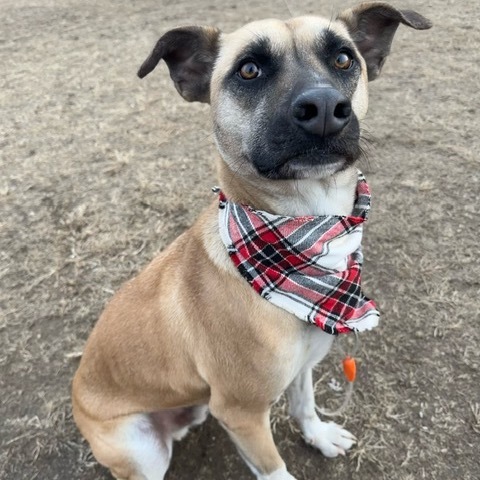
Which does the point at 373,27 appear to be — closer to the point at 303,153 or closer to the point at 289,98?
the point at 289,98

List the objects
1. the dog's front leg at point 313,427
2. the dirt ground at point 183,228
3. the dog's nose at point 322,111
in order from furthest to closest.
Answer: the dirt ground at point 183,228
the dog's front leg at point 313,427
the dog's nose at point 322,111

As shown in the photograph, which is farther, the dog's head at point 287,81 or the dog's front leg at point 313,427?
the dog's front leg at point 313,427

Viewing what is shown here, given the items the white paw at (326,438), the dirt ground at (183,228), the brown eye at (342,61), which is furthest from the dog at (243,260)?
the dirt ground at (183,228)

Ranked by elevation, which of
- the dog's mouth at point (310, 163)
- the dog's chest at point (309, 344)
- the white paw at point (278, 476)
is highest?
the dog's mouth at point (310, 163)

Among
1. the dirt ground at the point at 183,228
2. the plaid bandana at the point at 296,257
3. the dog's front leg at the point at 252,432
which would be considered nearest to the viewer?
the plaid bandana at the point at 296,257

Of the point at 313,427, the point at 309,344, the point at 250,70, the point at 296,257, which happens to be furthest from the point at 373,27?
the point at 313,427

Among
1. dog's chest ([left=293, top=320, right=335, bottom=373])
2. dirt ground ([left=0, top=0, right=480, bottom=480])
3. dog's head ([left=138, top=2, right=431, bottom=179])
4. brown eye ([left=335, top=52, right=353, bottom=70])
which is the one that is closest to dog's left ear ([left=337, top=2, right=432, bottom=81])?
dog's head ([left=138, top=2, right=431, bottom=179])

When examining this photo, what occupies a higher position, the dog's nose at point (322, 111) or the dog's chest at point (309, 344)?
the dog's nose at point (322, 111)

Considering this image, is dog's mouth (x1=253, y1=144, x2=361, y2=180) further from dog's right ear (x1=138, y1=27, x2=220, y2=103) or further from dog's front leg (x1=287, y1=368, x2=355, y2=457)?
dog's front leg (x1=287, y1=368, x2=355, y2=457)

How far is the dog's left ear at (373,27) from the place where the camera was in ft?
A: 7.85

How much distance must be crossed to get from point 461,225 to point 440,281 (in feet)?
2.19

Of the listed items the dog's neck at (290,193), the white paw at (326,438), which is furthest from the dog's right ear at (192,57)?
the white paw at (326,438)

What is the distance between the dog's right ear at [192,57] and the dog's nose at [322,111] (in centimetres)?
79

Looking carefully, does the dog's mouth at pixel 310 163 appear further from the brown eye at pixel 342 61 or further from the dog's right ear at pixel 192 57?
the dog's right ear at pixel 192 57
